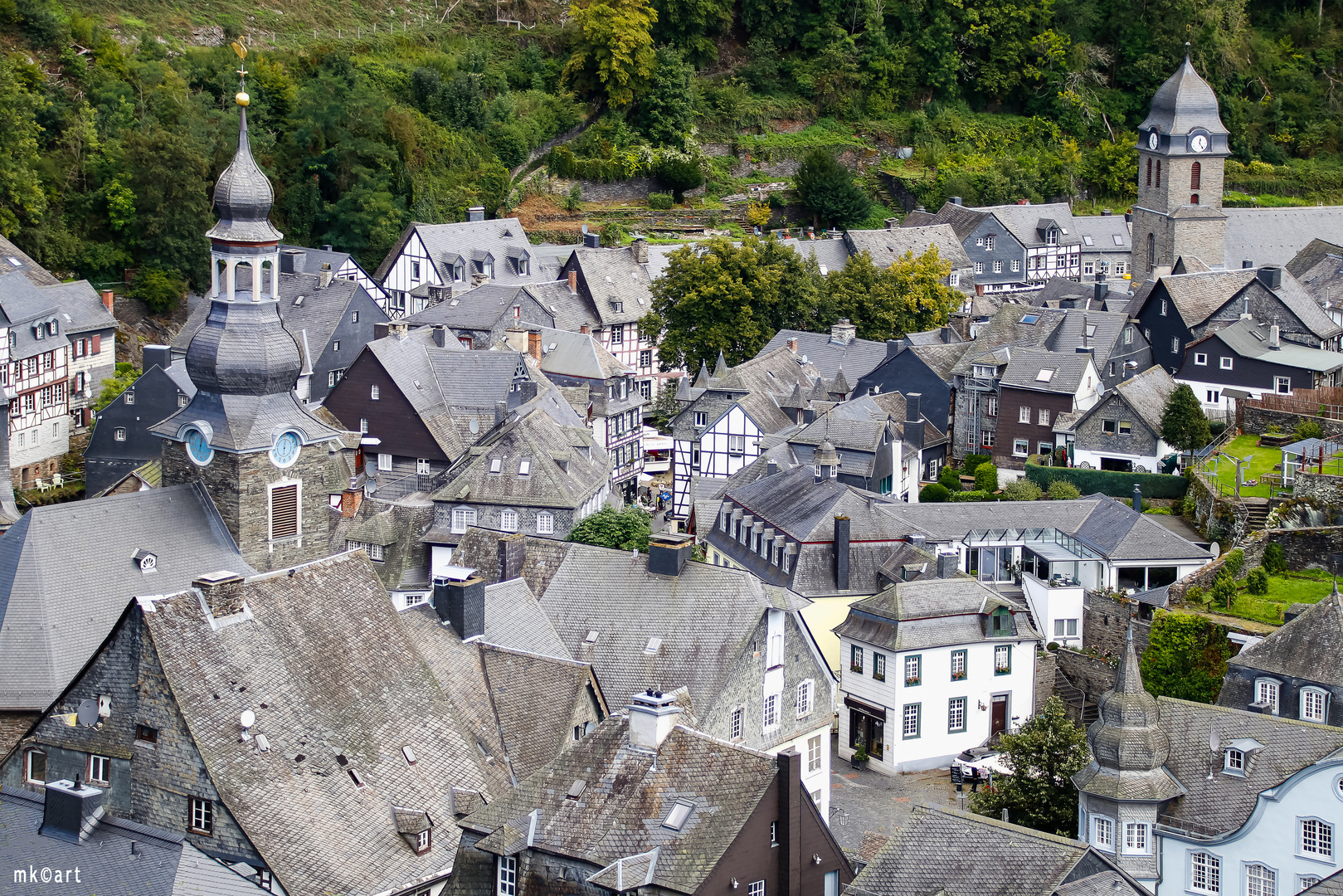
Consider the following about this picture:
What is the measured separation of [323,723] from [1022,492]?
3220 cm

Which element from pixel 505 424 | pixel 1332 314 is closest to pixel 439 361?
pixel 505 424

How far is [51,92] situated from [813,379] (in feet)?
121

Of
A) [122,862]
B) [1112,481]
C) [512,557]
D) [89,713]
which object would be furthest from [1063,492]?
[122,862]

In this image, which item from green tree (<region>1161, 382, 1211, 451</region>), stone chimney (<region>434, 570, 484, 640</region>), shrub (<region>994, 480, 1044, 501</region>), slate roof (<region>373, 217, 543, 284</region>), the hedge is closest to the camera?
stone chimney (<region>434, 570, 484, 640</region>)

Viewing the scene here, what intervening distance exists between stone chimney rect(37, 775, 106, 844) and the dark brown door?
25.5 metres

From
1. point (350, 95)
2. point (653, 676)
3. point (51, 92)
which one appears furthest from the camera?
point (350, 95)

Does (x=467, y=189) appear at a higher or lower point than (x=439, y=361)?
higher

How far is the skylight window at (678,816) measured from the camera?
32125 millimetres

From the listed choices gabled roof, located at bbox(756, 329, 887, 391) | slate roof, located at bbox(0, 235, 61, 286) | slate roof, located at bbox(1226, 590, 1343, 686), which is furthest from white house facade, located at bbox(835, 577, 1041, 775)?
slate roof, located at bbox(0, 235, 61, 286)

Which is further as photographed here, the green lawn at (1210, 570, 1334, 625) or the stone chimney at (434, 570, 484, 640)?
the green lawn at (1210, 570, 1334, 625)

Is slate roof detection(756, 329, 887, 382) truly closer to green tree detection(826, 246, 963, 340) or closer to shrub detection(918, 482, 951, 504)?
green tree detection(826, 246, 963, 340)

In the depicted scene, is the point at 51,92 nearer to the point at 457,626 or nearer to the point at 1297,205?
the point at 457,626

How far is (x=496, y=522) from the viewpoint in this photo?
5859 centimetres

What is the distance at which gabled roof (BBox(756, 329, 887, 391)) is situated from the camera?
73.8 metres
